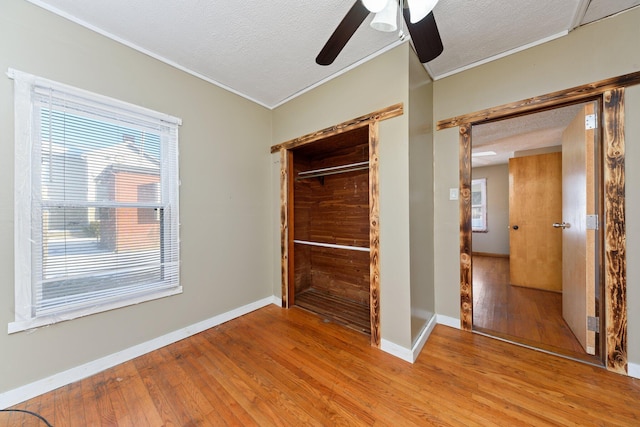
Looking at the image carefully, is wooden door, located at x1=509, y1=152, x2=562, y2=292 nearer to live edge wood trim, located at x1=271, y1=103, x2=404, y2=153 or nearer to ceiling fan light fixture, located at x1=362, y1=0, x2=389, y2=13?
live edge wood trim, located at x1=271, y1=103, x2=404, y2=153

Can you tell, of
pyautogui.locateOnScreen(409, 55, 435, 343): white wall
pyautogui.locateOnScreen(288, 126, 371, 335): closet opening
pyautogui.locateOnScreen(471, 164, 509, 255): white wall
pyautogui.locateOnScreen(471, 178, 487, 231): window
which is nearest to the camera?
pyautogui.locateOnScreen(409, 55, 435, 343): white wall

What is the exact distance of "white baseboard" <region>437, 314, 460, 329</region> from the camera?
2.27 m

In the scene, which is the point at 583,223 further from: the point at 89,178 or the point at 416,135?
the point at 89,178

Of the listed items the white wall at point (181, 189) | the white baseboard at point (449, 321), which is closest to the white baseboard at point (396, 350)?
the white baseboard at point (449, 321)

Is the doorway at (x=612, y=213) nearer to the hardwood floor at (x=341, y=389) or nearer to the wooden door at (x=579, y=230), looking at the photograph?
the wooden door at (x=579, y=230)

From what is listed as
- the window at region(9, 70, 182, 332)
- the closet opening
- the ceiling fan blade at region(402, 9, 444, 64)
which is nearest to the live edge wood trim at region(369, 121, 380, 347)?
the closet opening

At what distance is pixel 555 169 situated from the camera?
3.29 metres

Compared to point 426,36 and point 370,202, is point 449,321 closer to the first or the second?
point 370,202

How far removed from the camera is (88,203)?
1.66 meters

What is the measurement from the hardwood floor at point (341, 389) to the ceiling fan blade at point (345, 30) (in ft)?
7.24

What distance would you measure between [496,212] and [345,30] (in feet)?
21.6

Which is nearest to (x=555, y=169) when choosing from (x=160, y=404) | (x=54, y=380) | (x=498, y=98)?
(x=498, y=98)

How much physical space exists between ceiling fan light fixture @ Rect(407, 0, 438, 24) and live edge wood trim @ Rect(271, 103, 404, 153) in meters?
0.79

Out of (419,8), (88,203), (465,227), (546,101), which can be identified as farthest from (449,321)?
(88,203)
